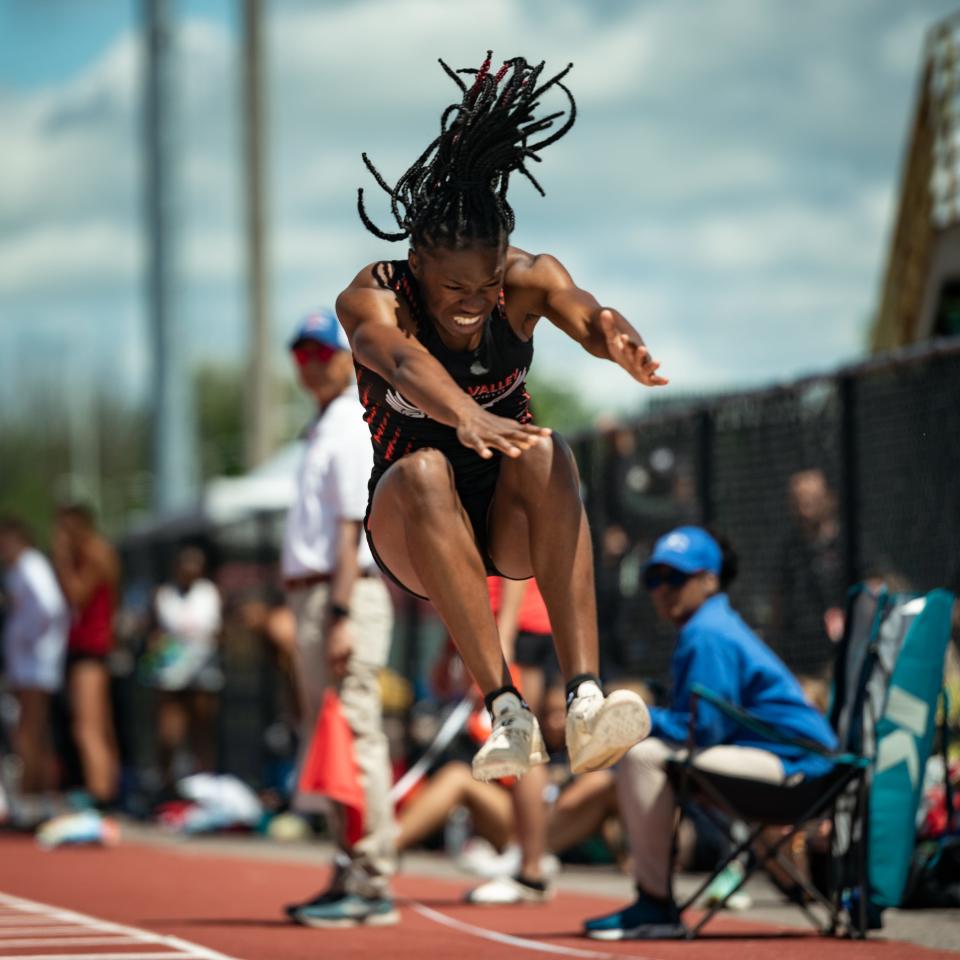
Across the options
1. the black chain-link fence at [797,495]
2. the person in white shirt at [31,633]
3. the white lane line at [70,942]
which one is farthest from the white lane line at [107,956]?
the person in white shirt at [31,633]

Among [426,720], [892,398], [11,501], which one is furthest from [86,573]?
[11,501]

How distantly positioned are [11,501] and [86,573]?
270ft

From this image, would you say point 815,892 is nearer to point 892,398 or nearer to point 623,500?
point 892,398

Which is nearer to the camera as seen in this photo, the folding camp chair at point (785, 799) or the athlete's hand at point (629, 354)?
the athlete's hand at point (629, 354)

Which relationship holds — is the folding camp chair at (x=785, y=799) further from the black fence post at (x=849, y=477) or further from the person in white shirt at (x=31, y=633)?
the person in white shirt at (x=31, y=633)

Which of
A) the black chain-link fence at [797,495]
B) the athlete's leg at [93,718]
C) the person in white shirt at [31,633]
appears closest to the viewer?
the black chain-link fence at [797,495]

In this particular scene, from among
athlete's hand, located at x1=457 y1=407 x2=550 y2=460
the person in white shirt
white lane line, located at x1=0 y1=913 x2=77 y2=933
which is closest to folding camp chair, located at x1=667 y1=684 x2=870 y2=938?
athlete's hand, located at x1=457 y1=407 x2=550 y2=460

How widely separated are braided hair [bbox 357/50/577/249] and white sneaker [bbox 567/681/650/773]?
146 cm

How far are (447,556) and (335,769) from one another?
2325 mm

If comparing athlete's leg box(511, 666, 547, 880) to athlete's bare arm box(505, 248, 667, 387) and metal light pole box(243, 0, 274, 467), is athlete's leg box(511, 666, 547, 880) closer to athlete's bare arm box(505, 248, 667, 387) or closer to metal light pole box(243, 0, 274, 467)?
athlete's bare arm box(505, 248, 667, 387)

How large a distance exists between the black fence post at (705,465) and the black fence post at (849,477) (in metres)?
1.19

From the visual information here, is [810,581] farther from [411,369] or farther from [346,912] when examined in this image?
[411,369]

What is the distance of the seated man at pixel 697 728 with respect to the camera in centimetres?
696

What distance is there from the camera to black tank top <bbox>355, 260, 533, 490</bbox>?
224 inches
